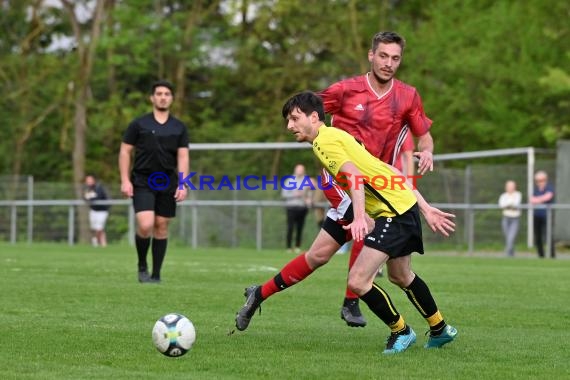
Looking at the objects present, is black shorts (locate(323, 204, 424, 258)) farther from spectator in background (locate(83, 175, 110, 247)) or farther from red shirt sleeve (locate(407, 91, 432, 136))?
spectator in background (locate(83, 175, 110, 247))

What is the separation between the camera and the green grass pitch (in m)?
6.63

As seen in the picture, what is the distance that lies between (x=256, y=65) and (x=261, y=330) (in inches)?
1356

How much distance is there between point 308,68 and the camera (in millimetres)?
40906

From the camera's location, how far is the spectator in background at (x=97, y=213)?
99.5 feet

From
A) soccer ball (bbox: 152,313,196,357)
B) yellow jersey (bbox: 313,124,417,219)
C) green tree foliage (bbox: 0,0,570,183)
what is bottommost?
soccer ball (bbox: 152,313,196,357)

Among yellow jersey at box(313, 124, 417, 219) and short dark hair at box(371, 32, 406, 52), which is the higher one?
short dark hair at box(371, 32, 406, 52)

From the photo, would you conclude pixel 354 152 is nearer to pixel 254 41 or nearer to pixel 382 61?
pixel 382 61

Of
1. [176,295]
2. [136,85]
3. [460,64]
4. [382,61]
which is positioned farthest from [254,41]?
[382,61]

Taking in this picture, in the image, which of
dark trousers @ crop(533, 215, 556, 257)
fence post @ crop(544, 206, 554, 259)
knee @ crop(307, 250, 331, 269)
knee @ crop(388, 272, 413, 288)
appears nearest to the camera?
knee @ crop(388, 272, 413, 288)

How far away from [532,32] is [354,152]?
28.1m

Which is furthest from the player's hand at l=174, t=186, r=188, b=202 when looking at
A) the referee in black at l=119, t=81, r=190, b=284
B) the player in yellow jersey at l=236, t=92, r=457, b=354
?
the player in yellow jersey at l=236, t=92, r=457, b=354

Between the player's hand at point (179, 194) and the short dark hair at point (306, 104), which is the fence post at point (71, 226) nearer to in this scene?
the player's hand at point (179, 194)

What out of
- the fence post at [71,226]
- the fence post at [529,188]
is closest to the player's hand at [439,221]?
the fence post at [529,188]

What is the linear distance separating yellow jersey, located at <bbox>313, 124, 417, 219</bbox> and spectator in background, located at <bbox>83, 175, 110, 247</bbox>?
23008 mm
